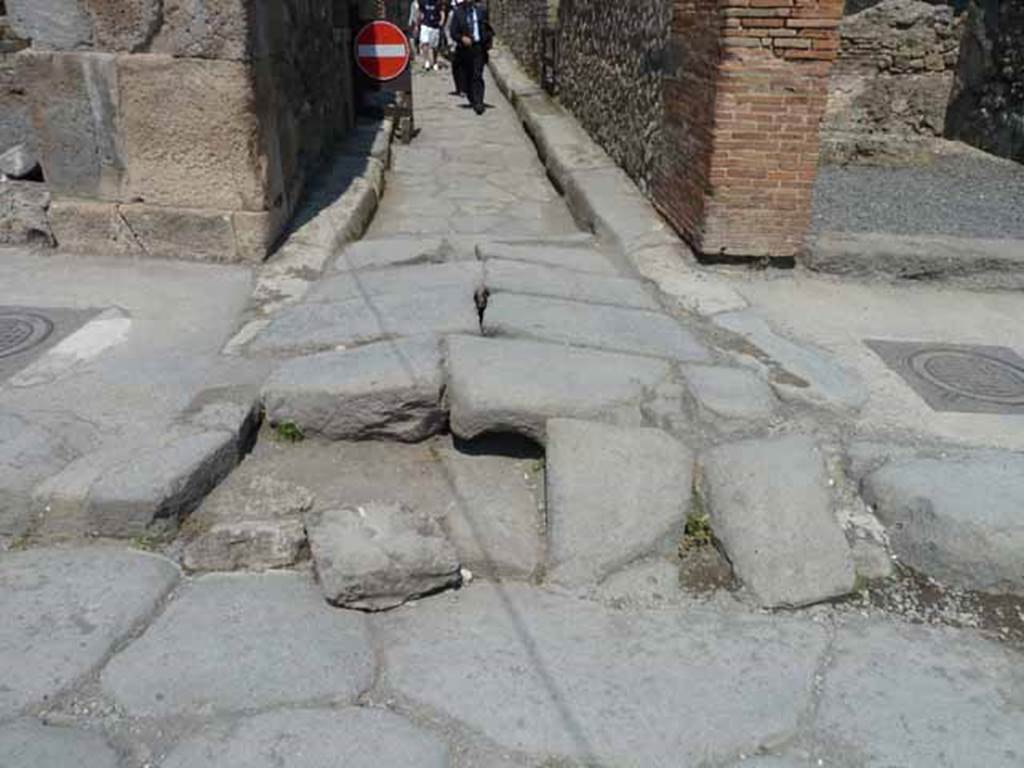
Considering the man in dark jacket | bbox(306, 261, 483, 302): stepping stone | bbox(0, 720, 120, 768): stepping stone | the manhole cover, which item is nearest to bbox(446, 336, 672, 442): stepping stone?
bbox(306, 261, 483, 302): stepping stone

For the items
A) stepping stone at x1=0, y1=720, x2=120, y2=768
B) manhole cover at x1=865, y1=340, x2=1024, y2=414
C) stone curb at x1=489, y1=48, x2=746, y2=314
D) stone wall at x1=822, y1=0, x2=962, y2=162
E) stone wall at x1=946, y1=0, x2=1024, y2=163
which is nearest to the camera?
stepping stone at x1=0, y1=720, x2=120, y2=768

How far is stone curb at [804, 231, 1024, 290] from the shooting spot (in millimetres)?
4504

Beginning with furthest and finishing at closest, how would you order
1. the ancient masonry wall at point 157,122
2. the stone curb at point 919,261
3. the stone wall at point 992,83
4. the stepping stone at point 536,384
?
1. the stone wall at point 992,83
2. the stone curb at point 919,261
3. the ancient masonry wall at point 157,122
4. the stepping stone at point 536,384

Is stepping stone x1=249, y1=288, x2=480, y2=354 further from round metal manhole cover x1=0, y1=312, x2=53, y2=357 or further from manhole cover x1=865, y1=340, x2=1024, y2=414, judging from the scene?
manhole cover x1=865, y1=340, x2=1024, y2=414

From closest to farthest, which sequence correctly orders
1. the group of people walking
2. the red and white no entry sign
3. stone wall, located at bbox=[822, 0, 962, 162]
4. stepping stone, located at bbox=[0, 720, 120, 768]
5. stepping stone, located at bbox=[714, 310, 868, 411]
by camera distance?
stepping stone, located at bbox=[0, 720, 120, 768], stepping stone, located at bbox=[714, 310, 868, 411], the red and white no entry sign, stone wall, located at bbox=[822, 0, 962, 162], the group of people walking

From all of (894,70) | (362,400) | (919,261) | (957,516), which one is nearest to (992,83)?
(894,70)

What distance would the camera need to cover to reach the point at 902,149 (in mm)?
8766

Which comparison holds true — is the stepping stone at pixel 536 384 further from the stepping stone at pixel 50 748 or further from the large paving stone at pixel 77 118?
the large paving stone at pixel 77 118

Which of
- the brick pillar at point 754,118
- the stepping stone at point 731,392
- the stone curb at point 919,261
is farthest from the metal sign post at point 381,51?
the stepping stone at point 731,392

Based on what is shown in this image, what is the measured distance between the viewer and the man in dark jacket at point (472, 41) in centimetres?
1045

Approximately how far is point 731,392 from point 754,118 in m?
1.88

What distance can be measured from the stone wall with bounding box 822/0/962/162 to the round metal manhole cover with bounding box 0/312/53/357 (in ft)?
30.5

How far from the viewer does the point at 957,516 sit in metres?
2.47

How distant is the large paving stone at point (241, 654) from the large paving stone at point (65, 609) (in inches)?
2.9
